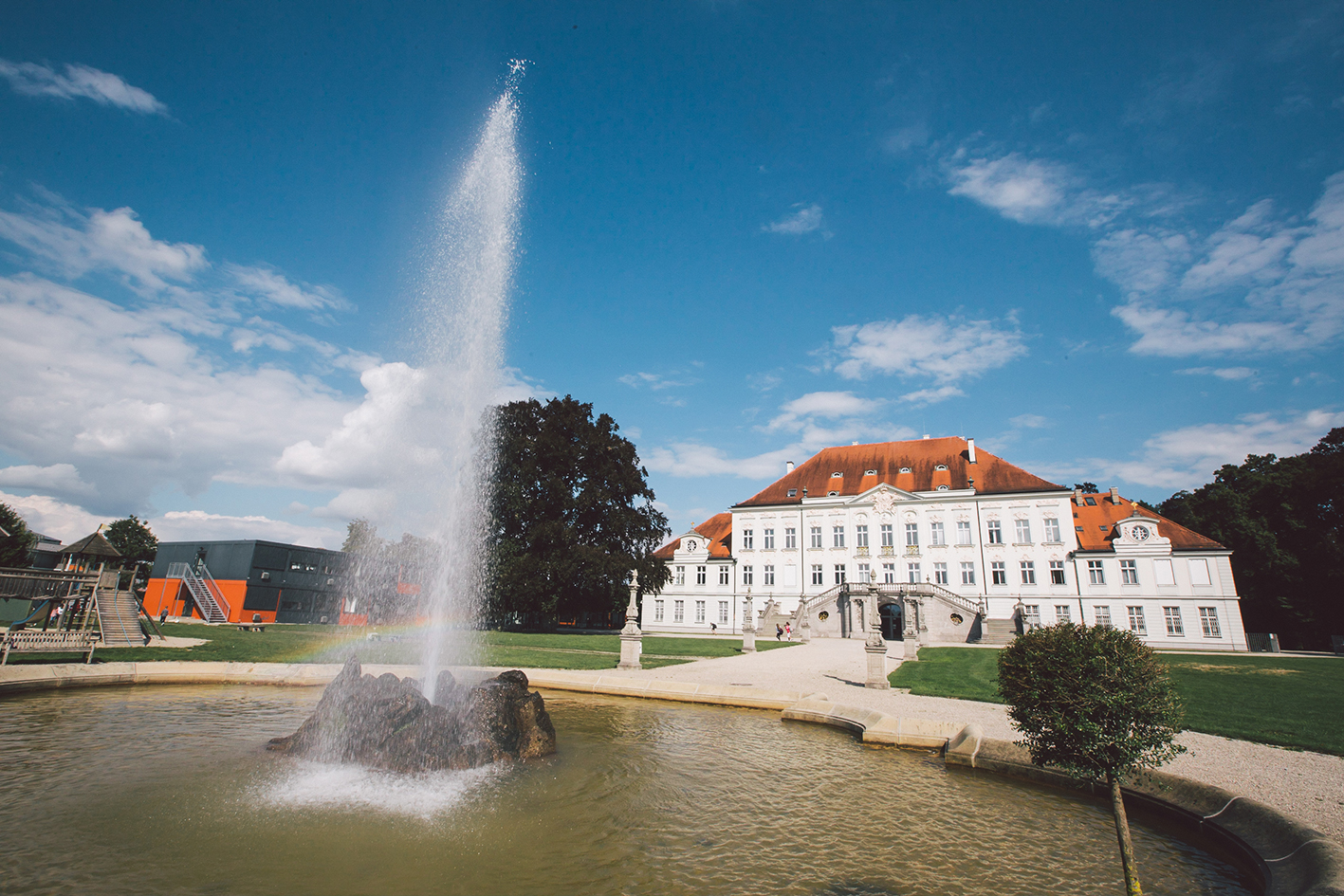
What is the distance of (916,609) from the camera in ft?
157

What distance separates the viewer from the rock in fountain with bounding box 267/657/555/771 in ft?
29.3

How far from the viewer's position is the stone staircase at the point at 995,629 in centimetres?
4585

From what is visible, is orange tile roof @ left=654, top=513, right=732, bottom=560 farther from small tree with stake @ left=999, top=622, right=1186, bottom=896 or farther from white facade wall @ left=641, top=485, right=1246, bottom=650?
small tree with stake @ left=999, top=622, right=1186, bottom=896

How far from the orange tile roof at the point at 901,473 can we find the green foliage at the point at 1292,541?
62.2 ft

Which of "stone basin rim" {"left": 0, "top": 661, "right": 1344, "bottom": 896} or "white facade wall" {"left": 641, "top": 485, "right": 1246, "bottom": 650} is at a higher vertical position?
"white facade wall" {"left": 641, "top": 485, "right": 1246, "bottom": 650}

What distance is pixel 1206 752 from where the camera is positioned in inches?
397

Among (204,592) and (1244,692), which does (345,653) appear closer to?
(1244,692)

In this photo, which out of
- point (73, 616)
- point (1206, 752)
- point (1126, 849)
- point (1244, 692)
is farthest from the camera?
point (73, 616)

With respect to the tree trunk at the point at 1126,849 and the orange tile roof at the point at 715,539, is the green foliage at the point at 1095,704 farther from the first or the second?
the orange tile roof at the point at 715,539

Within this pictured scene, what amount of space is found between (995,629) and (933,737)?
42.3m

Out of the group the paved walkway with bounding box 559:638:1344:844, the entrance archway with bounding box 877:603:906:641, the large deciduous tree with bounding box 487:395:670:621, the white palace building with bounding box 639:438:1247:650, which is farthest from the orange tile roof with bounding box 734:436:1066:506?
the paved walkway with bounding box 559:638:1344:844

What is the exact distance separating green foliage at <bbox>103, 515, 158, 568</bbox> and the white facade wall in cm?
7102

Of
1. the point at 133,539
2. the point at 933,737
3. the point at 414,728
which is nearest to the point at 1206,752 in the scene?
the point at 933,737

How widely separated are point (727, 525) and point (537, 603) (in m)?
29.2
